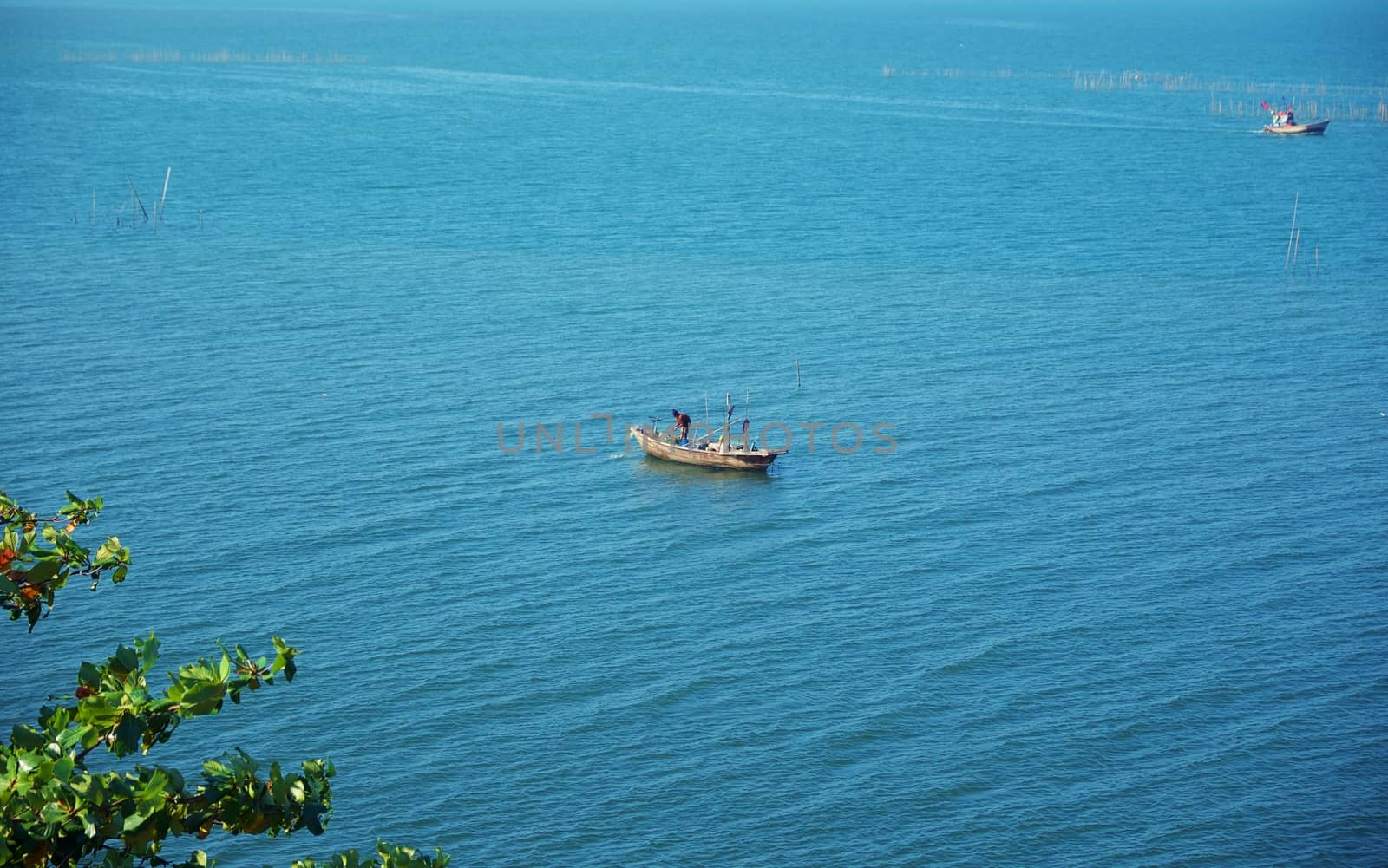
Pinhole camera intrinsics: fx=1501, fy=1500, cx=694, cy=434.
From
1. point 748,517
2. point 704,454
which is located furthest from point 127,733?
point 704,454

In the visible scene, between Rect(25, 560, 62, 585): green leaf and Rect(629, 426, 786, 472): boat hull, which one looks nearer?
Rect(25, 560, 62, 585): green leaf

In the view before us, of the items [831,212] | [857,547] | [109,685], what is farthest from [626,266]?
[109,685]

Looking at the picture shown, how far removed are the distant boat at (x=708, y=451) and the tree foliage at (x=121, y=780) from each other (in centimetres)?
5161

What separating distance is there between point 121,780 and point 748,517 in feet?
165

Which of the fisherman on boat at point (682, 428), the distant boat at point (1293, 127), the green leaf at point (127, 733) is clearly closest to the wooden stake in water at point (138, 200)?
the fisherman on boat at point (682, 428)

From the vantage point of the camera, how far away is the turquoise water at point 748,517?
4759 centimetres

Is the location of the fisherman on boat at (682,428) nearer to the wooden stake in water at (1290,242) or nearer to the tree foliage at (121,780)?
the tree foliage at (121,780)

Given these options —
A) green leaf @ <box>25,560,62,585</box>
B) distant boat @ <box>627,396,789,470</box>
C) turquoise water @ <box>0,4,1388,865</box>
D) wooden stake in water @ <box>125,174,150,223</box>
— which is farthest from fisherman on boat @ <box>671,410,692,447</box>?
wooden stake in water @ <box>125,174,150,223</box>

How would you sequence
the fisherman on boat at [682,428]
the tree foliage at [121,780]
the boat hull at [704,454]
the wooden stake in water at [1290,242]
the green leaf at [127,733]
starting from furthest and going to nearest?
1. the wooden stake in water at [1290,242]
2. the fisherman on boat at [682,428]
3. the boat hull at [704,454]
4. the green leaf at [127,733]
5. the tree foliage at [121,780]

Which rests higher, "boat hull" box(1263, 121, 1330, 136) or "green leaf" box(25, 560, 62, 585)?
"boat hull" box(1263, 121, 1330, 136)

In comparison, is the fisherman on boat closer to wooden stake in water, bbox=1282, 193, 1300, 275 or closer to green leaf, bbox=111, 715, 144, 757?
green leaf, bbox=111, 715, 144, 757

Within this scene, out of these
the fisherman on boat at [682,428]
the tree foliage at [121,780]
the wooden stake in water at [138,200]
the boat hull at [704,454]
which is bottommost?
the tree foliage at [121,780]

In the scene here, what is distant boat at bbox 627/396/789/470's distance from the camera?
2859 inches

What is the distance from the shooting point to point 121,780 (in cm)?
1947
